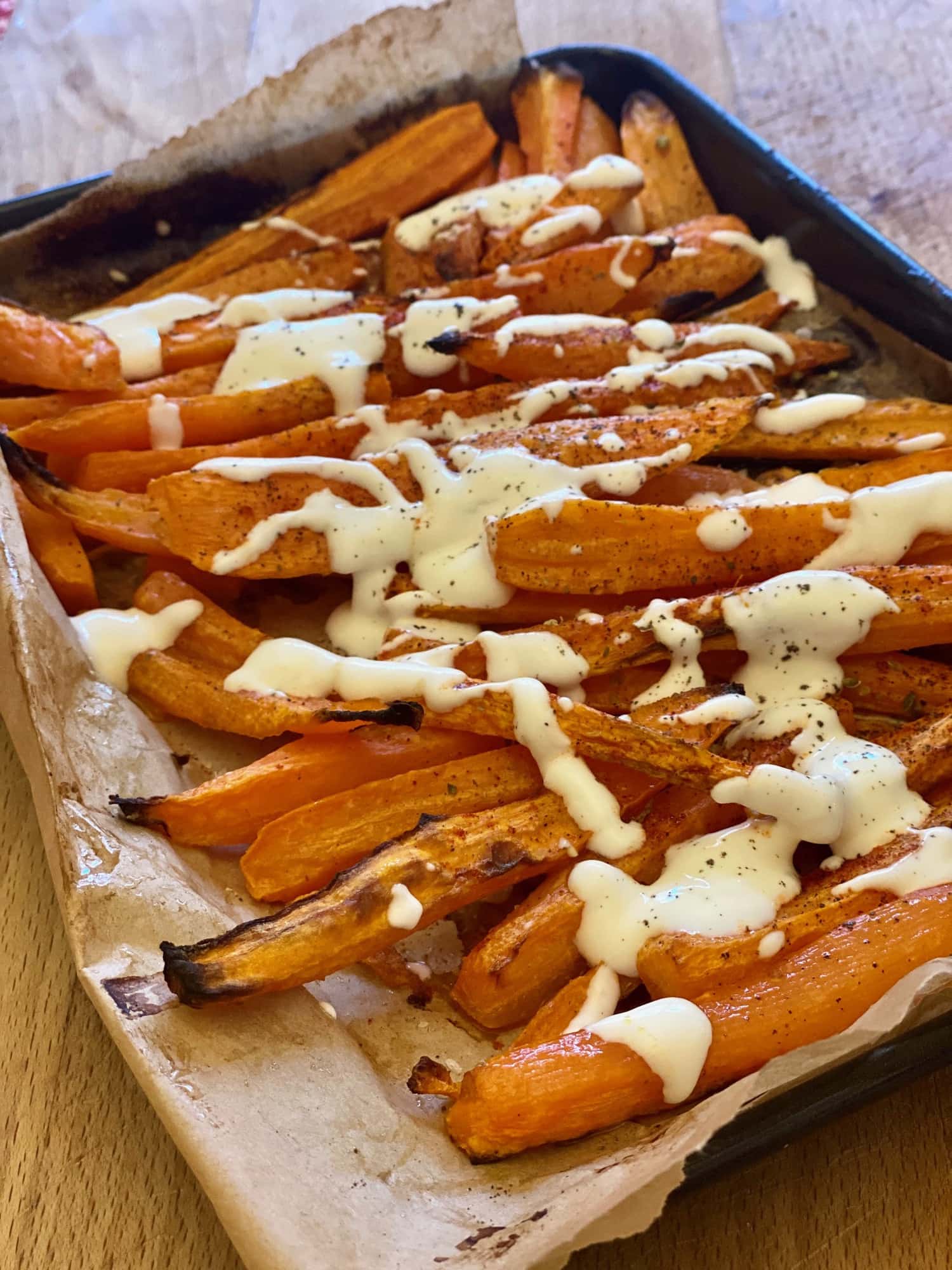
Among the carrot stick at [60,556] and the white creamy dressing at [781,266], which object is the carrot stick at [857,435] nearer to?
the white creamy dressing at [781,266]

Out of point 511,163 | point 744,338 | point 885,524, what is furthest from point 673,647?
point 511,163

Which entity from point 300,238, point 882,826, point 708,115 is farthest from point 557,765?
point 708,115

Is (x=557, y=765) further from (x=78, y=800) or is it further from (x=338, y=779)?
(x=78, y=800)

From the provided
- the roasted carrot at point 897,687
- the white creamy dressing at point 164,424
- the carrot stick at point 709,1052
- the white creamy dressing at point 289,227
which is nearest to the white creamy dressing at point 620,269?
the white creamy dressing at point 289,227

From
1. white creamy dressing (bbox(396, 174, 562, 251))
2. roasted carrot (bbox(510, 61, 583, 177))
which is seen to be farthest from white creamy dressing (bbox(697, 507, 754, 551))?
roasted carrot (bbox(510, 61, 583, 177))

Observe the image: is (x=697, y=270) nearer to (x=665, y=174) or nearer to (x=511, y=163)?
(x=665, y=174)

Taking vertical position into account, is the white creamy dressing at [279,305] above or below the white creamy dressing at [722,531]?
above
